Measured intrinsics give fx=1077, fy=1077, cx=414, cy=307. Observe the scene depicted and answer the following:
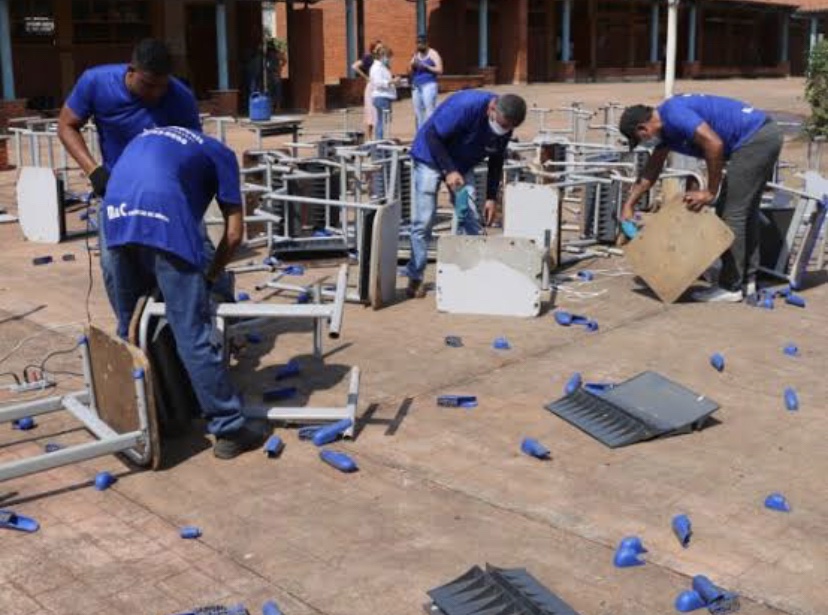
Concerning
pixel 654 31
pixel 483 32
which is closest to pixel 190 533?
pixel 483 32

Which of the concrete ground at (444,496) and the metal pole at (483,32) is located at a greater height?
the metal pole at (483,32)

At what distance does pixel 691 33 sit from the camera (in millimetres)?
39906

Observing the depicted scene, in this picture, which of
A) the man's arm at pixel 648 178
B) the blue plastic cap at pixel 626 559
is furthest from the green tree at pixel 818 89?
the blue plastic cap at pixel 626 559

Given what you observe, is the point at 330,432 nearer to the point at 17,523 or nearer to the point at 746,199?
the point at 17,523

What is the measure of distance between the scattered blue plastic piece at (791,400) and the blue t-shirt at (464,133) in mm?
2590

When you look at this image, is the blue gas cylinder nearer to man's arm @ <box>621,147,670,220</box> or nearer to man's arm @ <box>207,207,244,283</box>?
man's arm @ <box>621,147,670,220</box>

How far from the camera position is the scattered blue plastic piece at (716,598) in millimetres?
3561

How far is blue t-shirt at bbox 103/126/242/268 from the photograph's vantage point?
177 inches

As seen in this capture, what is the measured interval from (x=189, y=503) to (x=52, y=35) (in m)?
23.5

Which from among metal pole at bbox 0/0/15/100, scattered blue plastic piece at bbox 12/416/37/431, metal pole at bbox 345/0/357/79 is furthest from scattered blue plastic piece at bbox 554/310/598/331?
metal pole at bbox 345/0/357/79

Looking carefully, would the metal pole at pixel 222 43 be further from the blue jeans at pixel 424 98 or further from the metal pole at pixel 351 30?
the blue jeans at pixel 424 98

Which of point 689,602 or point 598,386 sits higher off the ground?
point 598,386

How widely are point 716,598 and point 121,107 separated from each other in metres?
3.84

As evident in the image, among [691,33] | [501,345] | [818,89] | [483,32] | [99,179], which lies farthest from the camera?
[691,33]
